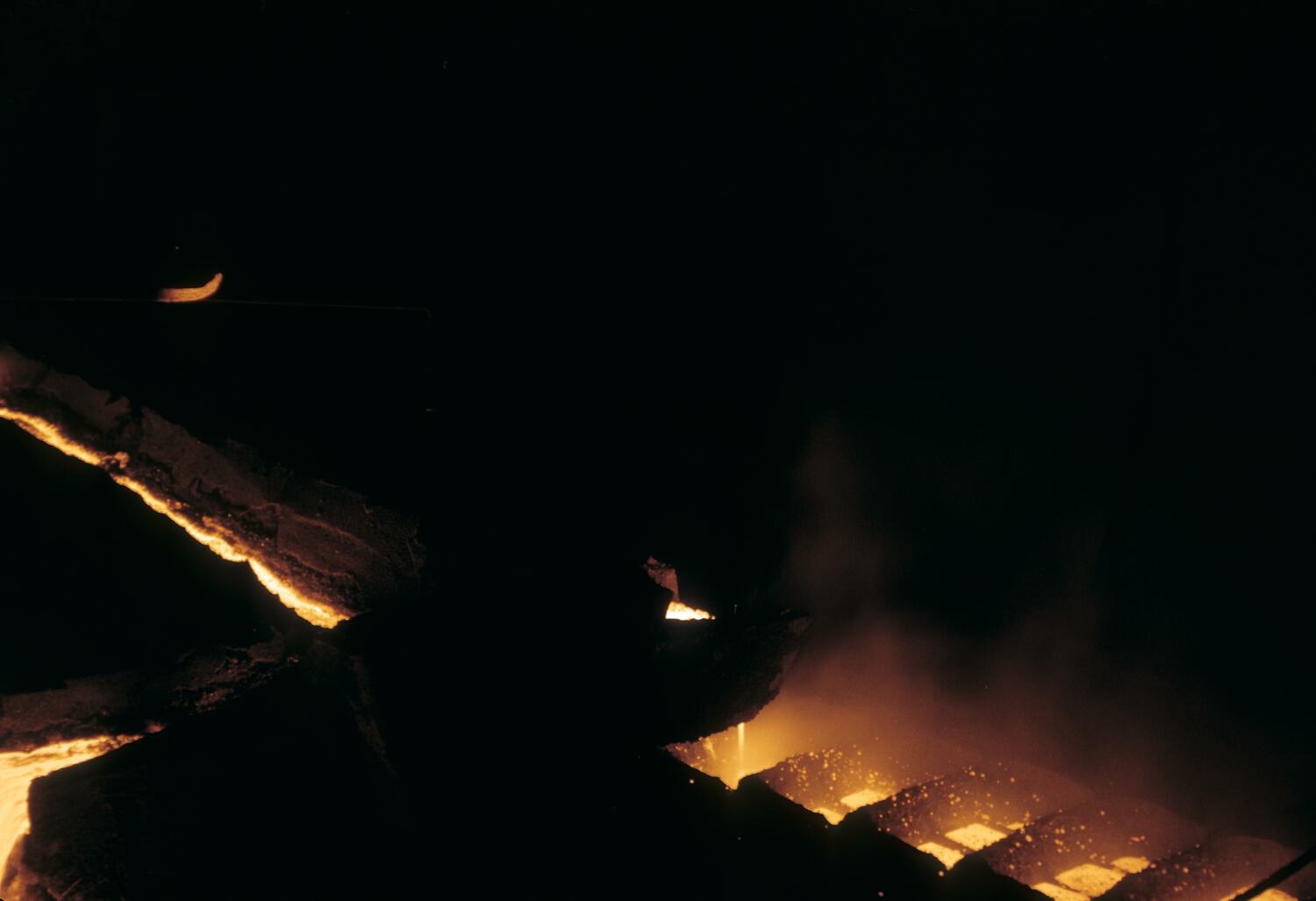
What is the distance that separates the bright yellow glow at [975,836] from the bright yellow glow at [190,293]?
544cm

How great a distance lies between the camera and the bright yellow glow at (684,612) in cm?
391

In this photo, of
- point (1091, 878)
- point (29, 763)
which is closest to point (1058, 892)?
point (1091, 878)

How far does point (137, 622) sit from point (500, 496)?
260 cm

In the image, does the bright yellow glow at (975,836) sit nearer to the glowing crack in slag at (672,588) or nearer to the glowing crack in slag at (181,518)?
the glowing crack in slag at (672,588)

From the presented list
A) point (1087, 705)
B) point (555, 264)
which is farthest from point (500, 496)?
point (1087, 705)

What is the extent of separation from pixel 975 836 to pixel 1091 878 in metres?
0.31

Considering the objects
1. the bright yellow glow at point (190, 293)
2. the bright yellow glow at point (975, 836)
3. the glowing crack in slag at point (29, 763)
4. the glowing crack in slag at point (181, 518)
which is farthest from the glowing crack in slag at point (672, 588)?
the bright yellow glow at point (190, 293)

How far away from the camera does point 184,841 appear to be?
3199mm

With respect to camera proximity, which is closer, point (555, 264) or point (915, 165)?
point (915, 165)

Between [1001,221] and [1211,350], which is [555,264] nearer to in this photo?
[1001,221]

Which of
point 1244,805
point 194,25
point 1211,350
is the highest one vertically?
point 194,25

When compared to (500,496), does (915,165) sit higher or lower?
higher

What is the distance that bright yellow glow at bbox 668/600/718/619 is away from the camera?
391 centimetres

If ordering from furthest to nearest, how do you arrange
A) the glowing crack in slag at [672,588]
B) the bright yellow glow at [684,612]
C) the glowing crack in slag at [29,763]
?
the bright yellow glow at [684,612] → the glowing crack in slag at [672,588] → the glowing crack in slag at [29,763]
